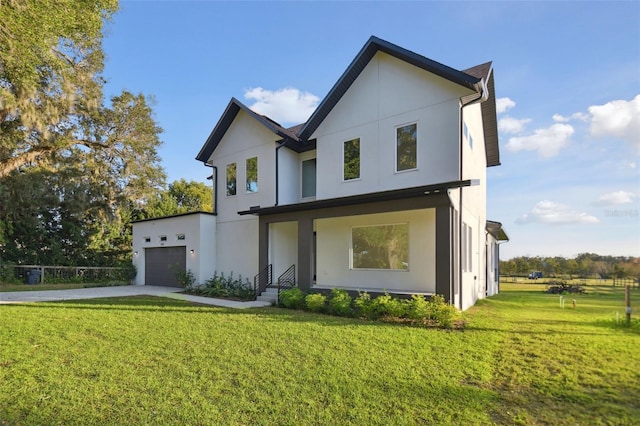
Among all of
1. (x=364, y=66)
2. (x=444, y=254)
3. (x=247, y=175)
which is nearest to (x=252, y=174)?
(x=247, y=175)

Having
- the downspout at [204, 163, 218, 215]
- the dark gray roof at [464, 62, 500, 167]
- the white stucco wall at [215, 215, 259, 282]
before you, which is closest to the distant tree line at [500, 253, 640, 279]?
the dark gray roof at [464, 62, 500, 167]

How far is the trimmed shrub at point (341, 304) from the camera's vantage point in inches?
347

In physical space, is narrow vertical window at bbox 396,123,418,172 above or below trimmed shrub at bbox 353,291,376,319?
above

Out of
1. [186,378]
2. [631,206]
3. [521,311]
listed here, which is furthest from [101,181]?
[631,206]

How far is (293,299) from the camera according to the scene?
9.90 meters

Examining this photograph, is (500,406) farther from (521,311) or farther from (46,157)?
(46,157)

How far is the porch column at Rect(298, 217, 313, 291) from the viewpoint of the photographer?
35.9 feet

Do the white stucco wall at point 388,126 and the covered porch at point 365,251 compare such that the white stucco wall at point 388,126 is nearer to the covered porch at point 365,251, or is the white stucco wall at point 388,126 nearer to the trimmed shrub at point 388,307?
the covered porch at point 365,251

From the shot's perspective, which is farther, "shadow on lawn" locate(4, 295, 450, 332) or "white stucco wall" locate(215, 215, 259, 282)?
"white stucco wall" locate(215, 215, 259, 282)

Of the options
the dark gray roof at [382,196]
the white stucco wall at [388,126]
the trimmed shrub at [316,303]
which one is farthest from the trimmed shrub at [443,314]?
the white stucco wall at [388,126]

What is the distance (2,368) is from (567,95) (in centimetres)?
1442

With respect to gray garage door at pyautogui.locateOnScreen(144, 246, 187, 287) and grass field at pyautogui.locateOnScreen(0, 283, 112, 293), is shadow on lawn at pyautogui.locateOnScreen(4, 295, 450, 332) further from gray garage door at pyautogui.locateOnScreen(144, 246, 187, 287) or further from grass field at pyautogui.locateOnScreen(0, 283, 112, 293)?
grass field at pyautogui.locateOnScreen(0, 283, 112, 293)

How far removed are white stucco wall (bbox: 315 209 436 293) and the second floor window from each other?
137 inches

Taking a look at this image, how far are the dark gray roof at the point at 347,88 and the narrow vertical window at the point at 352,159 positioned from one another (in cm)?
160
